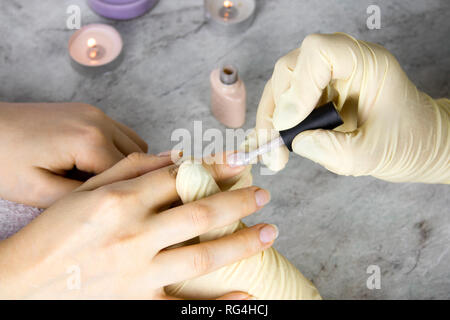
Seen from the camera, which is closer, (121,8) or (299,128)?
(299,128)

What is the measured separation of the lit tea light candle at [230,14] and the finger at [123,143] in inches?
17.4

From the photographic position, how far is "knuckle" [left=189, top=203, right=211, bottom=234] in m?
0.73

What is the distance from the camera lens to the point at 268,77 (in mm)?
1162

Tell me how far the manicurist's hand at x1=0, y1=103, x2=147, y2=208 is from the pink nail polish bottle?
0.89ft

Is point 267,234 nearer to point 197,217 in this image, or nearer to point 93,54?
point 197,217

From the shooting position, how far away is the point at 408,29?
1214 mm

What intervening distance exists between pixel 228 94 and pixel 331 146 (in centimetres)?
36

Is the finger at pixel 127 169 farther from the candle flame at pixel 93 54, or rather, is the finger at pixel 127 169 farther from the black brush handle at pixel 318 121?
the candle flame at pixel 93 54

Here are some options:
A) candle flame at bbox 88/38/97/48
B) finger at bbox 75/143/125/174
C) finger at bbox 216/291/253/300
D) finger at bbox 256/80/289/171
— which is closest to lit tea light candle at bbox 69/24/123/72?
candle flame at bbox 88/38/97/48

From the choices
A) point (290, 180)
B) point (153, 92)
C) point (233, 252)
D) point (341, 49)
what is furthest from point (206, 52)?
point (233, 252)

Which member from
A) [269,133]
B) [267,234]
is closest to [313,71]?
[269,133]

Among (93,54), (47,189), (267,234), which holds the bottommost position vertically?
(267,234)

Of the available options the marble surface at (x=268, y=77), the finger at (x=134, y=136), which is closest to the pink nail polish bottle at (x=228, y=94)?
the marble surface at (x=268, y=77)

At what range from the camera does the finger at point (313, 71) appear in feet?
2.38
